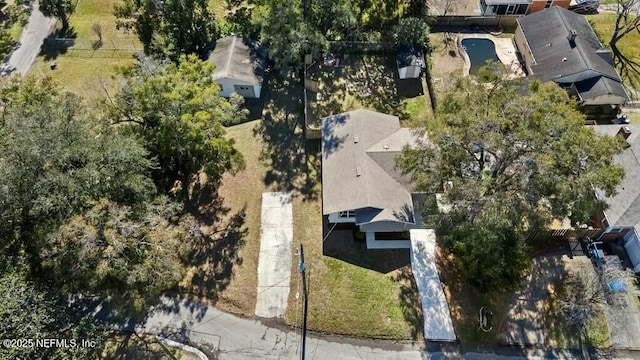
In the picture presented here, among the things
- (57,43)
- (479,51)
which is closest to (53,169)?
(57,43)

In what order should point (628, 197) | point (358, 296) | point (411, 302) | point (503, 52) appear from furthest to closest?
1. point (503, 52)
2. point (628, 197)
3. point (358, 296)
4. point (411, 302)

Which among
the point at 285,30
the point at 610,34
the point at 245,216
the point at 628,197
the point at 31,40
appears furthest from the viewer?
the point at 31,40

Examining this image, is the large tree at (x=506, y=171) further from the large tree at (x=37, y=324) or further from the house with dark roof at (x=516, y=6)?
the house with dark roof at (x=516, y=6)

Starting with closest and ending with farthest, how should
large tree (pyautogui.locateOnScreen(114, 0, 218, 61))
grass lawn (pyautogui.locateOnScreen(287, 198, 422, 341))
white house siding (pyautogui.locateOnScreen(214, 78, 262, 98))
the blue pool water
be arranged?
grass lawn (pyautogui.locateOnScreen(287, 198, 422, 341)) < white house siding (pyautogui.locateOnScreen(214, 78, 262, 98)) < large tree (pyautogui.locateOnScreen(114, 0, 218, 61)) < the blue pool water

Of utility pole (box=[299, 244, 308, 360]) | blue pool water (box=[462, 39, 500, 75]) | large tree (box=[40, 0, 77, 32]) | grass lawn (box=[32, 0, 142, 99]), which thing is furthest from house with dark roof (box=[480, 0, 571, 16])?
large tree (box=[40, 0, 77, 32])

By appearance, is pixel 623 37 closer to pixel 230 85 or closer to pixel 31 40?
pixel 230 85

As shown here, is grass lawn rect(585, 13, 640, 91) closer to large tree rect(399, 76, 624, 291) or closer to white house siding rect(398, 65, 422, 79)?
white house siding rect(398, 65, 422, 79)
